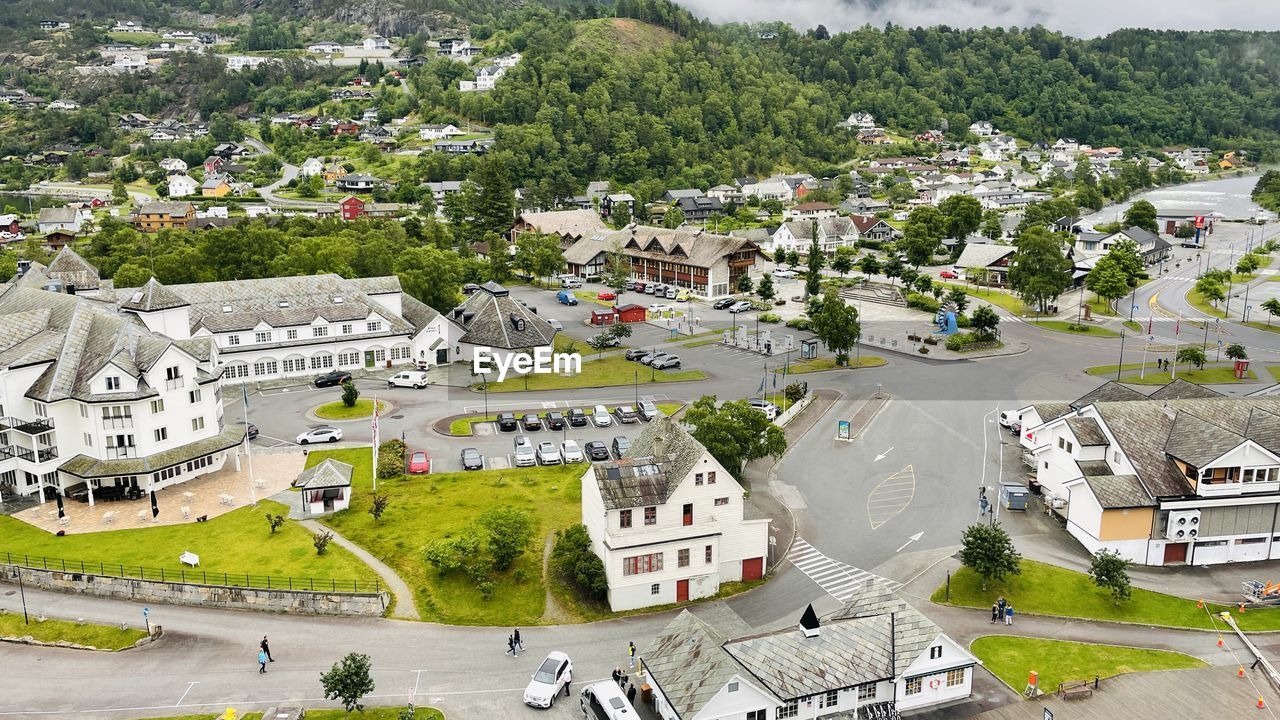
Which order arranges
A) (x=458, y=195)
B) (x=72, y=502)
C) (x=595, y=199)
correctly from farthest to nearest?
1. (x=595, y=199)
2. (x=458, y=195)
3. (x=72, y=502)

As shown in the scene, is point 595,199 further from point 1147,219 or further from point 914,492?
point 914,492

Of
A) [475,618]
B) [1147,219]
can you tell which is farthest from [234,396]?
[1147,219]

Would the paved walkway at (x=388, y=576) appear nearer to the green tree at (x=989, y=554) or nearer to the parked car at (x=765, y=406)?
the green tree at (x=989, y=554)

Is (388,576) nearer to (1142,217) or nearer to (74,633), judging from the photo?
(74,633)

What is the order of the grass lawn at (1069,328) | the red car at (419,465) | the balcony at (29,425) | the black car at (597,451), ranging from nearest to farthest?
the balcony at (29,425) < the red car at (419,465) < the black car at (597,451) < the grass lawn at (1069,328)

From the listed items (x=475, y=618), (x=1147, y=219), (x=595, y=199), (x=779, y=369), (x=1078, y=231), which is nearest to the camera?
(x=475, y=618)

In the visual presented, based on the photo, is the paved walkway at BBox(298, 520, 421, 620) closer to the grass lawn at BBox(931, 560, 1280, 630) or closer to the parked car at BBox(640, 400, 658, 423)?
the grass lawn at BBox(931, 560, 1280, 630)

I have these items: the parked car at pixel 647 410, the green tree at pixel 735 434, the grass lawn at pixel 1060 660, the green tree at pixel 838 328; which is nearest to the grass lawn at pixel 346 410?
the parked car at pixel 647 410
